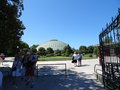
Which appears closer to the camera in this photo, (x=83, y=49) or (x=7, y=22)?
(x=7, y=22)

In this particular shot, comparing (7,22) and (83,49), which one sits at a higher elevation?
(83,49)

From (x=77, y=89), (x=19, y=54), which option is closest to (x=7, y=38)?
(x=19, y=54)

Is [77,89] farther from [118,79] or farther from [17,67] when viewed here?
[17,67]

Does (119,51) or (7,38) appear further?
(7,38)

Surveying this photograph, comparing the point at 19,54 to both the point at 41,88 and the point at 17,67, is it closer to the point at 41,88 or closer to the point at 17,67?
the point at 17,67

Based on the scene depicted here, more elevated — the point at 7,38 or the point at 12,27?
the point at 12,27

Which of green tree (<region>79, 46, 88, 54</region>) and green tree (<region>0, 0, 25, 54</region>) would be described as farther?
green tree (<region>79, 46, 88, 54</region>)

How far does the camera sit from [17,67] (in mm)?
7539

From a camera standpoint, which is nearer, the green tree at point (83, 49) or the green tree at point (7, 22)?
the green tree at point (7, 22)

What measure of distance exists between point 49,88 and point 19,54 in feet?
6.87

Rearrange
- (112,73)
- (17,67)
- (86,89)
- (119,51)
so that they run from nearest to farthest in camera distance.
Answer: (119,51), (112,73), (86,89), (17,67)

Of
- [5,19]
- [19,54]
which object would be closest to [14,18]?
[5,19]

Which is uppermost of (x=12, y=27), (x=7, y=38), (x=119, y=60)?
(x=12, y=27)

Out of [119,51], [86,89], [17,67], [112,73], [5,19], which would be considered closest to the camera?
[119,51]
